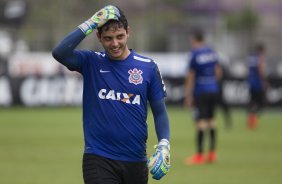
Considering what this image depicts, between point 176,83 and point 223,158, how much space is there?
57.6 feet

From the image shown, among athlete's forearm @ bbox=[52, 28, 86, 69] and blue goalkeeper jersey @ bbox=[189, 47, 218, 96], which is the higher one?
athlete's forearm @ bbox=[52, 28, 86, 69]

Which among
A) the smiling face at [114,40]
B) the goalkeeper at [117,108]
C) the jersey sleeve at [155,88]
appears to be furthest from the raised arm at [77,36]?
the jersey sleeve at [155,88]

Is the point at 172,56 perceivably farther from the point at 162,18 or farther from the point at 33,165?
the point at 33,165

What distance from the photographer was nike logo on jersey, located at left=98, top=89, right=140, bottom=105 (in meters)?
7.66

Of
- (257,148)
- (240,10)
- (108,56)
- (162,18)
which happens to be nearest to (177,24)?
(162,18)

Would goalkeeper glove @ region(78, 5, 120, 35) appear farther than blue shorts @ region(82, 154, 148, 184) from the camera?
No

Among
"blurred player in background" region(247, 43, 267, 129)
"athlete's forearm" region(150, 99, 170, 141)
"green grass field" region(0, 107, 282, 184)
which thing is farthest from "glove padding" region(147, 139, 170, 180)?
"blurred player in background" region(247, 43, 267, 129)

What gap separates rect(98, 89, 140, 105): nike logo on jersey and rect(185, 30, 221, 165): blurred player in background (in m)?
9.16

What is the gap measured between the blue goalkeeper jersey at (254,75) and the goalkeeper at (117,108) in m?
Result: 18.4

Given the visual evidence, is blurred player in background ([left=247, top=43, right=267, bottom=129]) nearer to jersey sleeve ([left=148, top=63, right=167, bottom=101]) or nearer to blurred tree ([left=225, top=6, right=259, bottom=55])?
blurred tree ([left=225, top=6, right=259, bottom=55])

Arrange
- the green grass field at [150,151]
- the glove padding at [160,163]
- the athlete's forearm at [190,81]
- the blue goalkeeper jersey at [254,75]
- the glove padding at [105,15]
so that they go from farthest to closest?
the blue goalkeeper jersey at [254,75] → the athlete's forearm at [190,81] → the green grass field at [150,151] → the glove padding at [160,163] → the glove padding at [105,15]

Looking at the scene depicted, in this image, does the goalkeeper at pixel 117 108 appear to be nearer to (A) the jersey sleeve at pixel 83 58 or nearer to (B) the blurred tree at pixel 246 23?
(A) the jersey sleeve at pixel 83 58

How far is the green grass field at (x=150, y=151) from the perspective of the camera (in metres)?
14.0

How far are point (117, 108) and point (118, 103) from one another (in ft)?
0.15
